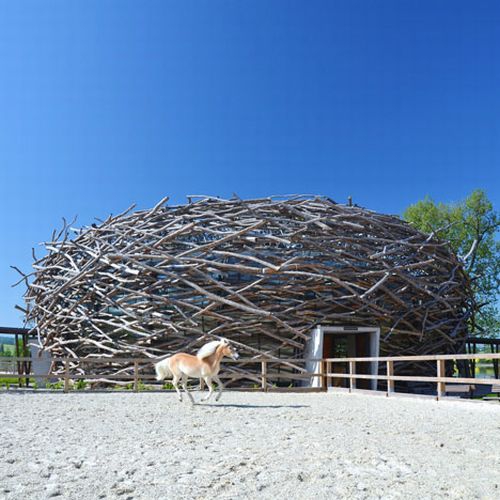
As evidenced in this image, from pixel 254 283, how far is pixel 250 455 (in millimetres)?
10537

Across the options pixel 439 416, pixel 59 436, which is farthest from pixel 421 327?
pixel 59 436

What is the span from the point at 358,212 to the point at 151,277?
7251 mm

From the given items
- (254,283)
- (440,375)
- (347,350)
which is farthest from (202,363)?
(347,350)

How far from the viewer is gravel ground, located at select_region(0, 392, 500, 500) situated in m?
3.48

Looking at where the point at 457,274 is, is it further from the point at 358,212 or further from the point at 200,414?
the point at 200,414

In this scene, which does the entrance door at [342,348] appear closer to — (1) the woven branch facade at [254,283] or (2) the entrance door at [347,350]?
(2) the entrance door at [347,350]

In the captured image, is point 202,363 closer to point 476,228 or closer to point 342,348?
point 342,348

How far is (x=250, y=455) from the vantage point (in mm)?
4504

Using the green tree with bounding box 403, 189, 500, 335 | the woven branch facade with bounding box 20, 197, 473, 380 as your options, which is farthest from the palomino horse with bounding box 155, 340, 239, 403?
the green tree with bounding box 403, 189, 500, 335

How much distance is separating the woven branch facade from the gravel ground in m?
7.35

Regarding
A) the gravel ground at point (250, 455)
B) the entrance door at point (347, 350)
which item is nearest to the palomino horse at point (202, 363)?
the gravel ground at point (250, 455)

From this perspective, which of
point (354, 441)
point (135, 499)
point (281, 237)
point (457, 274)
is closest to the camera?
point (135, 499)

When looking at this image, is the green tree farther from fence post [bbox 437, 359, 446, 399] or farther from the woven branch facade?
fence post [bbox 437, 359, 446, 399]

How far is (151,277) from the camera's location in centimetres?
1619
